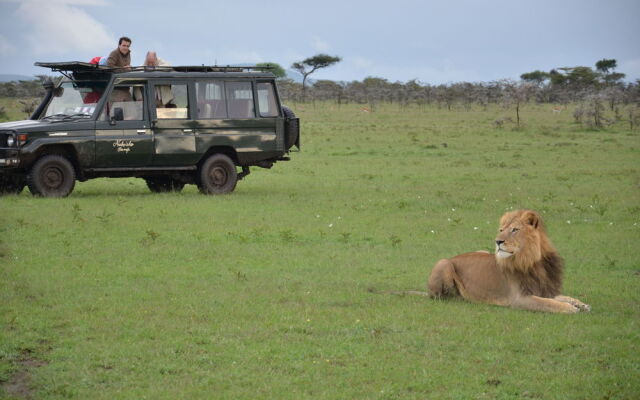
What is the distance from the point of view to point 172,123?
16.8 metres

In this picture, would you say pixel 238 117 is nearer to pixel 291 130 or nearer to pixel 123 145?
pixel 291 130

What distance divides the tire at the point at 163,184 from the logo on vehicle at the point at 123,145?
1.95m

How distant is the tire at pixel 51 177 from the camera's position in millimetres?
16016

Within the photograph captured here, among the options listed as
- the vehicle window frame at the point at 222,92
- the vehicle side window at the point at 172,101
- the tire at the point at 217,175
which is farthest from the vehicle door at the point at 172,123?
the tire at the point at 217,175

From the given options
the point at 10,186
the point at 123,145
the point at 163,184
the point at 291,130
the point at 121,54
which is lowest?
the point at 163,184

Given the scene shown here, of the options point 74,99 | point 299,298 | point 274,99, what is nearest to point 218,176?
point 274,99

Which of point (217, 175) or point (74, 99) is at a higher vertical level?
point (74, 99)

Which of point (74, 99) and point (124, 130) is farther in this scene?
point (74, 99)

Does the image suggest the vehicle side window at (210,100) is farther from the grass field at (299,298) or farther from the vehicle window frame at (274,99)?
the grass field at (299,298)

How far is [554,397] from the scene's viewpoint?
19.4ft

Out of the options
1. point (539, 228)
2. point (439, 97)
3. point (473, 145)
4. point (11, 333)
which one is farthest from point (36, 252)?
point (439, 97)

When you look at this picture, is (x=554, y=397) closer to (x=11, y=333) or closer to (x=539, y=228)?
(x=539, y=228)

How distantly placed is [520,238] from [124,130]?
9.99 metres

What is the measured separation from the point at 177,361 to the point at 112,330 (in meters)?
1.07
